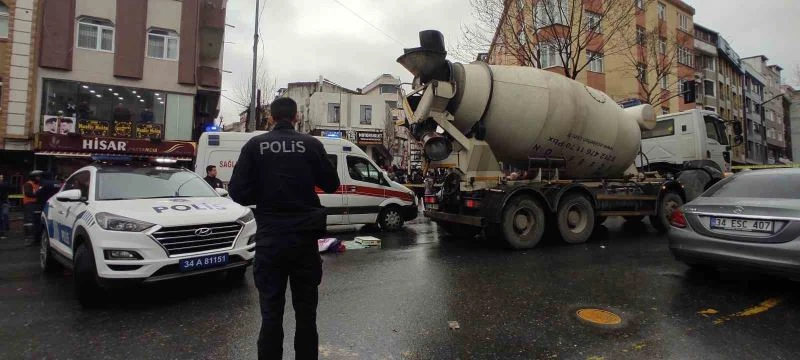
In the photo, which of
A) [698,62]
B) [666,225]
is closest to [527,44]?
[666,225]

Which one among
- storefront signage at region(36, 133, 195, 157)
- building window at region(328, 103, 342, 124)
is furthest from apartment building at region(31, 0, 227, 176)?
building window at region(328, 103, 342, 124)

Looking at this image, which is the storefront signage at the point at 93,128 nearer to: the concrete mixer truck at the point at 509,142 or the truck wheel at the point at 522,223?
the concrete mixer truck at the point at 509,142

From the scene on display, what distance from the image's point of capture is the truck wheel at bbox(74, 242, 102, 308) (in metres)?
4.30

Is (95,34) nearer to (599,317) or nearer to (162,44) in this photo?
(162,44)

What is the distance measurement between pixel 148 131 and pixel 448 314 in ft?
60.5

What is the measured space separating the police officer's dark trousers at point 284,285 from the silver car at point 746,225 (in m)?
4.57

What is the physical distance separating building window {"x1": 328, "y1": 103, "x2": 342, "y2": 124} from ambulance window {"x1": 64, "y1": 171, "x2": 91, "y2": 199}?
110 feet

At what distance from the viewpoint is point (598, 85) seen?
88.3 ft

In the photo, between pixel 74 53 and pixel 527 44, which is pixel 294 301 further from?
pixel 74 53

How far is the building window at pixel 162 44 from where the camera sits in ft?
60.2

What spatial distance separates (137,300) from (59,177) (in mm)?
15899

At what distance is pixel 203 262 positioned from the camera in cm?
446

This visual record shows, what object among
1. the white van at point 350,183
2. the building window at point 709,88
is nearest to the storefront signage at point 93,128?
the white van at point 350,183

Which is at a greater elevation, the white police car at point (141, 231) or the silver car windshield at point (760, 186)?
the silver car windshield at point (760, 186)
